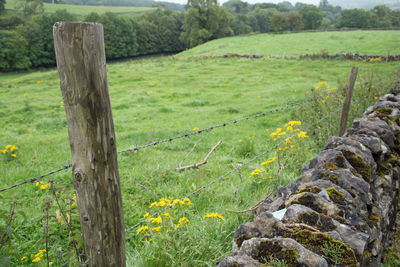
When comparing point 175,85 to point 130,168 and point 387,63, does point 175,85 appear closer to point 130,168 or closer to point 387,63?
point 130,168

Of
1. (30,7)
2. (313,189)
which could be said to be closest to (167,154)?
(313,189)

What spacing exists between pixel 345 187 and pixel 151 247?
1.93m

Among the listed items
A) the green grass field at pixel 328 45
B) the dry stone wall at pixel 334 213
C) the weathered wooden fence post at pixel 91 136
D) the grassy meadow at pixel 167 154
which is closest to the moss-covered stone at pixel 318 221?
the dry stone wall at pixel 334 213

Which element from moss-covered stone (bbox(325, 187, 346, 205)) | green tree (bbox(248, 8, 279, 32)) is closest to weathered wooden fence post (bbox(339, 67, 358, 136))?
moss-covered stone (bbox(325, 187, 346, 205))

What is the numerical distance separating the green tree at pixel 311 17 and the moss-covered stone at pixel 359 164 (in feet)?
267

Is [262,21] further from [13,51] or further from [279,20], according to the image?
[13,51]

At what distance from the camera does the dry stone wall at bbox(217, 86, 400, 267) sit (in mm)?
1868

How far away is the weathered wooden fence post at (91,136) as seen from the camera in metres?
1.39

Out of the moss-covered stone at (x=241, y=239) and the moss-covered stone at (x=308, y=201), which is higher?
the moss-covered stone at (x=308, y=201)

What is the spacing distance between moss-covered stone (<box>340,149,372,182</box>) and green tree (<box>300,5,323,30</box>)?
81.4 m

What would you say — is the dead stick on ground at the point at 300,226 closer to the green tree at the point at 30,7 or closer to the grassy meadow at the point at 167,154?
the grassy meadow at the point at 167,154

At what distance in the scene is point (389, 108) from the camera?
4.86 meters

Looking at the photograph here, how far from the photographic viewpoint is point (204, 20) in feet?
200

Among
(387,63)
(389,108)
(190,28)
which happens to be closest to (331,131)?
(389,108)
